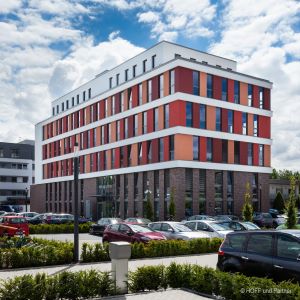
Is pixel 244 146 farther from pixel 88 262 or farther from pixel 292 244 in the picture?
pixel 292 244

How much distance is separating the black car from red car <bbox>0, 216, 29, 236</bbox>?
1989 centimetres

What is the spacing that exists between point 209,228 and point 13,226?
1355 cm

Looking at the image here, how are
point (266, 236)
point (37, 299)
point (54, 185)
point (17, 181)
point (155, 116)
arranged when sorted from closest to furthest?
point (37, 299), point (266, 236), point (155, 116), point (54, 185), point (17, 181)

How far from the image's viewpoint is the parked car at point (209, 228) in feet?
79.9

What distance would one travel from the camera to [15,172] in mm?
96688

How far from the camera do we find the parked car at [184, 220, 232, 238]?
958 inches

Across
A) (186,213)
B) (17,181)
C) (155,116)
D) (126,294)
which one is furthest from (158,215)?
(17,181)

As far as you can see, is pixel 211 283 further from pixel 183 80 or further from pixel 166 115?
pixel 166 115

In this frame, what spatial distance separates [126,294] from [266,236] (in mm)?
3792

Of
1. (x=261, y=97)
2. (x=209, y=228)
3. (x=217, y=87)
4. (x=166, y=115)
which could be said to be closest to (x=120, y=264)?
(x=209, y=228)

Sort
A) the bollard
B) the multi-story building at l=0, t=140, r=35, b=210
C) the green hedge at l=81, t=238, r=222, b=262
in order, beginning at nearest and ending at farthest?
the bollard, the green hedge at l=81, t=238, r=222, b=262, the multi-story building at l=0, t=140, r=35, b=210

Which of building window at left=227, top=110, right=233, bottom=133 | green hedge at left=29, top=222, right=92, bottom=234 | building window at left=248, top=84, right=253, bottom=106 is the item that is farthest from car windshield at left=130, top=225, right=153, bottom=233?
building window at left=248, top=84, right=253, bottom=106

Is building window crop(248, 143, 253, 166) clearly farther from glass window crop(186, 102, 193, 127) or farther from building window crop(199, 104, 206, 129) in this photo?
glass window crop(186, 102, 193, 127)

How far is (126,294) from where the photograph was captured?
1141cm
